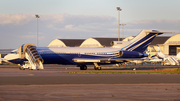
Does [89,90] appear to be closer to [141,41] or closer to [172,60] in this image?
[141,41]

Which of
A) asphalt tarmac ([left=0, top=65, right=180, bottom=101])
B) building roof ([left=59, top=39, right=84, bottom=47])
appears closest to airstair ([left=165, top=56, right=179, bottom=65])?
building roof ([left=59, top=39, right=84, bottom=47])

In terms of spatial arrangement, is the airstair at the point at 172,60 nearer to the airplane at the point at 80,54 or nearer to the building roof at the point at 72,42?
the airplane at the point at 80,54

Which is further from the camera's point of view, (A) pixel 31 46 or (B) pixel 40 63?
(A) pixel 31 46

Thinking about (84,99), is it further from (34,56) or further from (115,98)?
(34,56)

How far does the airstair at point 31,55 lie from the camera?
5244 cm

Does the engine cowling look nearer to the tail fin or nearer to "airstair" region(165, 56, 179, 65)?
the tail fin

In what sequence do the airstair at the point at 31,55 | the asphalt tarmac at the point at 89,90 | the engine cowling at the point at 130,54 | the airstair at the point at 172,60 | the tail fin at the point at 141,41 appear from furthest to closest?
1. the airstair at the point at 172,60
2. the tail fin at the point at 141,41
3. the engine cowling at the point at 130,54
4. the airstair at the point at 31,55
5. the asphalt tarmac at the point at 89,90

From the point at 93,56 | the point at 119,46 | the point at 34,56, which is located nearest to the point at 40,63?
the point at 34,56

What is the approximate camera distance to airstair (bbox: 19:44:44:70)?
52438 mm

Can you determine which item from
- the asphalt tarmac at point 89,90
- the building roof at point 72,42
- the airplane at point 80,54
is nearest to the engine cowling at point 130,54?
the airplane at point 80,54

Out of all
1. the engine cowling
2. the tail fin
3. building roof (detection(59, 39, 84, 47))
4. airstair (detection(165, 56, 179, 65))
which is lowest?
airstair (detection(165, 56, 179, 65))

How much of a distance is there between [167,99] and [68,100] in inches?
208

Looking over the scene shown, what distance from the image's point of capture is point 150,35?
198 ft

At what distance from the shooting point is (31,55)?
53.7m
